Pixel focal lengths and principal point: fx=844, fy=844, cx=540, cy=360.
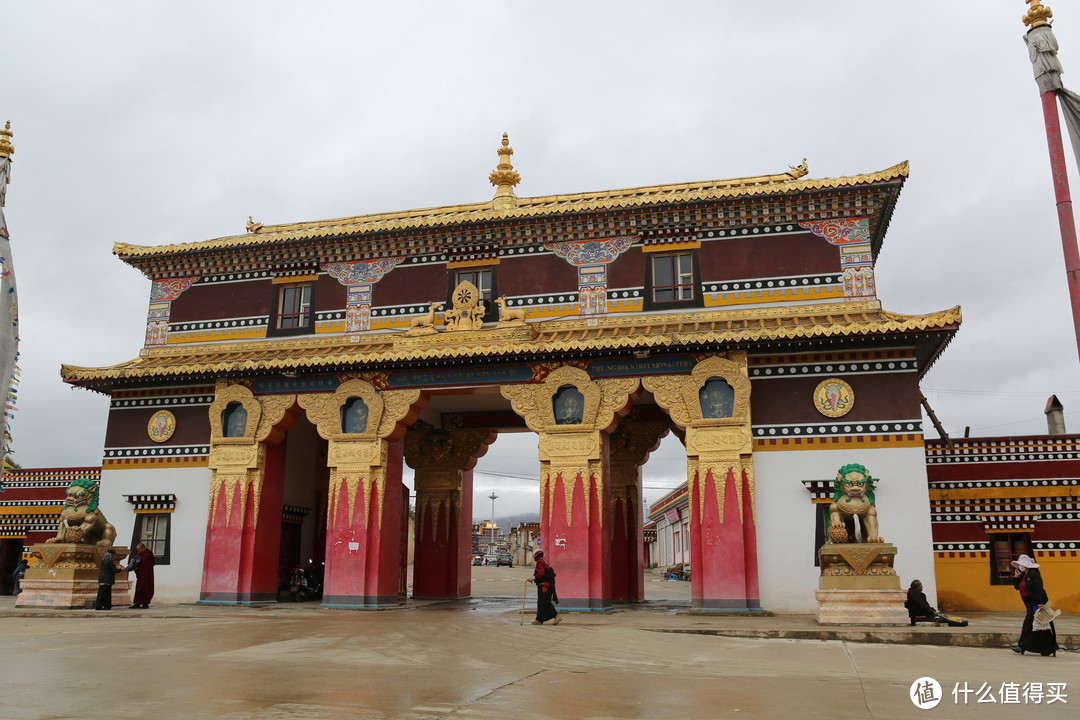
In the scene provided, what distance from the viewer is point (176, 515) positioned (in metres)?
19.2

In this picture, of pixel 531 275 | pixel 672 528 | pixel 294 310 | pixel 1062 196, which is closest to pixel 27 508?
pixel 294 310

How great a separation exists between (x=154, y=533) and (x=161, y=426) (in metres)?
2.46

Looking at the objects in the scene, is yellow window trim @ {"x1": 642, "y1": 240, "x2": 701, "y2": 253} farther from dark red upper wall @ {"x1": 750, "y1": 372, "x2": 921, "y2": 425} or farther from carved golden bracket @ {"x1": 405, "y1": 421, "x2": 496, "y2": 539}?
carved golden bracket @ {"x1": 405, "y1": 421, "x2": 496, "y2": 539}

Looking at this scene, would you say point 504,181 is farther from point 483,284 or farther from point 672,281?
point 672,281

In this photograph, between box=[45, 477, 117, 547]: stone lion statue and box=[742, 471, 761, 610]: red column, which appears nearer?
box=[742, 471, 761, 610]: red column

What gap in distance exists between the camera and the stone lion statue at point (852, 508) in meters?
13.9

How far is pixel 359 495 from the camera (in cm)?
1814

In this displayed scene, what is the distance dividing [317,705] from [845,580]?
9626 millimetres

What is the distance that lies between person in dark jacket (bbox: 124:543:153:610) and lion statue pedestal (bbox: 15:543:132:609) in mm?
230

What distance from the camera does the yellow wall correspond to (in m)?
16.6

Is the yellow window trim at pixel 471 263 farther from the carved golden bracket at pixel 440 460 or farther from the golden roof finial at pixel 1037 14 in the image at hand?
the golden roof finial at pixel 1037 14

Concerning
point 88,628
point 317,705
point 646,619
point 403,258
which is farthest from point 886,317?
point 88,628

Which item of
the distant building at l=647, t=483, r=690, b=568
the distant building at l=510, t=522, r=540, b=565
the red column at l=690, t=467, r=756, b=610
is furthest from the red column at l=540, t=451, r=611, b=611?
the distant building at l=510, t=522, r=540, b=565

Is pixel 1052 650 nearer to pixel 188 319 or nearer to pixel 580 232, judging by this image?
pixel 580 232
